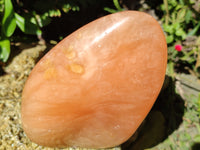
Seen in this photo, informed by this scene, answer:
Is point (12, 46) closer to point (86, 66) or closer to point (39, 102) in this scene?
point (39, 102)

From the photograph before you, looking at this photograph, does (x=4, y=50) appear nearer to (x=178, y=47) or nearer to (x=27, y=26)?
(x=27, y=26)

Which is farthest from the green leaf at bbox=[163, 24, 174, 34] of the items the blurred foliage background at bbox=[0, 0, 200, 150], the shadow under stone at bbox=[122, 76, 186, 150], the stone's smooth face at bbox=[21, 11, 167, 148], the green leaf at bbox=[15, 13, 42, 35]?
the green leaf at bbox=[15, 13, 42, 35]

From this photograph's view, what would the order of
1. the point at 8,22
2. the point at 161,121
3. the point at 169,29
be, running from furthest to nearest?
1. the point at 169,29
2. the point at 161,121
3. the point at 8,22

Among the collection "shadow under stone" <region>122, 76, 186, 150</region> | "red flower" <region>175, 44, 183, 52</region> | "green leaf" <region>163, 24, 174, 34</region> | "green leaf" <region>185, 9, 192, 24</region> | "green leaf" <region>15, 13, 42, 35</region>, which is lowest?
"shadow under stone" <region>122, 76, 186, 150</region>

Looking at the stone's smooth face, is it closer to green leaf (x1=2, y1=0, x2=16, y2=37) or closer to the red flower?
green leaf (x1=2, y1=0, x2=16, y2=37)

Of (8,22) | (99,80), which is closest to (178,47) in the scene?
(99,80)

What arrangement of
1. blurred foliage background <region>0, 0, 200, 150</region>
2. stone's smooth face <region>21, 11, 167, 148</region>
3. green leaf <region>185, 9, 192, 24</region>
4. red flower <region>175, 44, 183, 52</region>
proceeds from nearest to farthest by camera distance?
stone's smooth face <region>21, 11, 167, 148</region>, blurred foliage background <region>0, 0, 200, 150</region>, red flower <region>175, 44, 183, 52</region>, green leaf <region>185, 9, 192, 24</region>

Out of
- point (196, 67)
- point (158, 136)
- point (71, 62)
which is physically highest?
point (71, 62)

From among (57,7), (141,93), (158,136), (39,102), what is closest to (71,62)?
(39,102)
